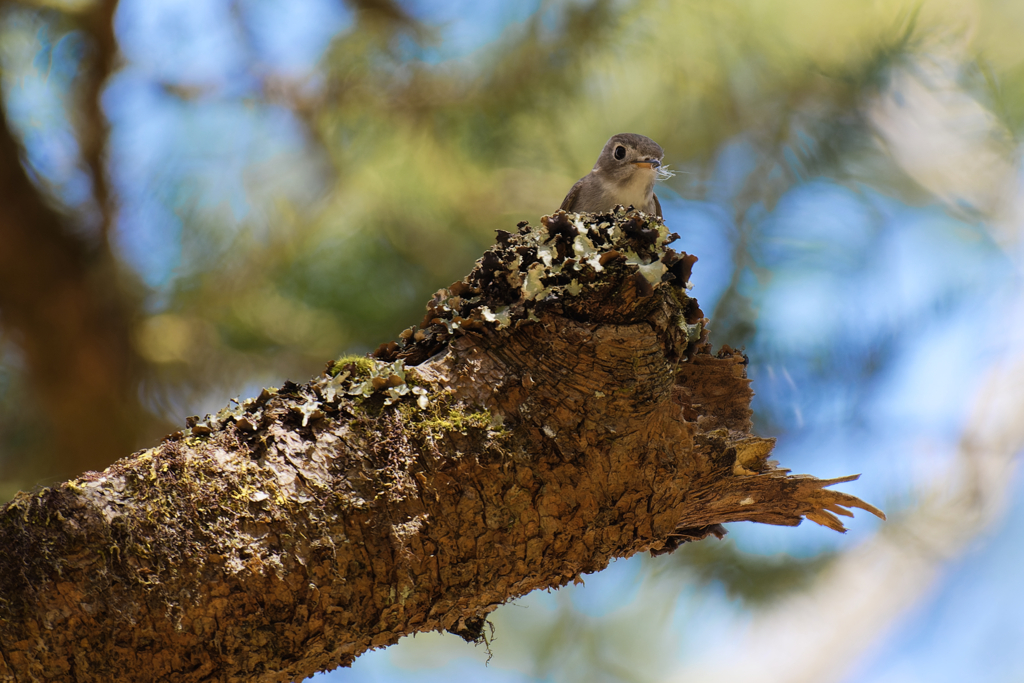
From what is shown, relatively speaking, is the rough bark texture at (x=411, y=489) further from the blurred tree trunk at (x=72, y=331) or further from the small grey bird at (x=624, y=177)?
the blurred tree trunk at (x=72, y=331)

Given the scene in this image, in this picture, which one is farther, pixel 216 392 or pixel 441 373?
pixel 216 392

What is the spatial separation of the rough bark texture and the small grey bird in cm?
119

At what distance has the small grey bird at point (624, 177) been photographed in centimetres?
257

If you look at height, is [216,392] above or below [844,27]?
below

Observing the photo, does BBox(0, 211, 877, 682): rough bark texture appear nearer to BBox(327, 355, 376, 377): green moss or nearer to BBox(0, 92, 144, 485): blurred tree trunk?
BBox(327, 355, 376, 377): green moss

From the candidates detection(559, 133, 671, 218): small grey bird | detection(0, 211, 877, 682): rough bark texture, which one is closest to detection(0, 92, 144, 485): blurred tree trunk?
detection(559, 133, 671, 218): small grey bird

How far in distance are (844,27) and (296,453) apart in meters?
2.97

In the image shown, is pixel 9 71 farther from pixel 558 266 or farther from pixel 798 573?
pixel 798 573

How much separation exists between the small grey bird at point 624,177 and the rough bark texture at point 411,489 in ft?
3.91

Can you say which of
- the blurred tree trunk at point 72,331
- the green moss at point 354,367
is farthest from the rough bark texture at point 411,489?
the blurred tree trunk at point 72,331

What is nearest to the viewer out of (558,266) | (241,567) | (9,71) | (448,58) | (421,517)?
(241,567)

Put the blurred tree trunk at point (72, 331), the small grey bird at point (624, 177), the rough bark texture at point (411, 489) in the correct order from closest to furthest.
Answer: the rough bark texture at point (411, 489) < the small grey bird at point (624, 177) < the blurred tree trunk at point (72, 331)

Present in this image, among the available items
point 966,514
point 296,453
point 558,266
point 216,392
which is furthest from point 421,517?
point 966,514

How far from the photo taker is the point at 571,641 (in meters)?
3.76
